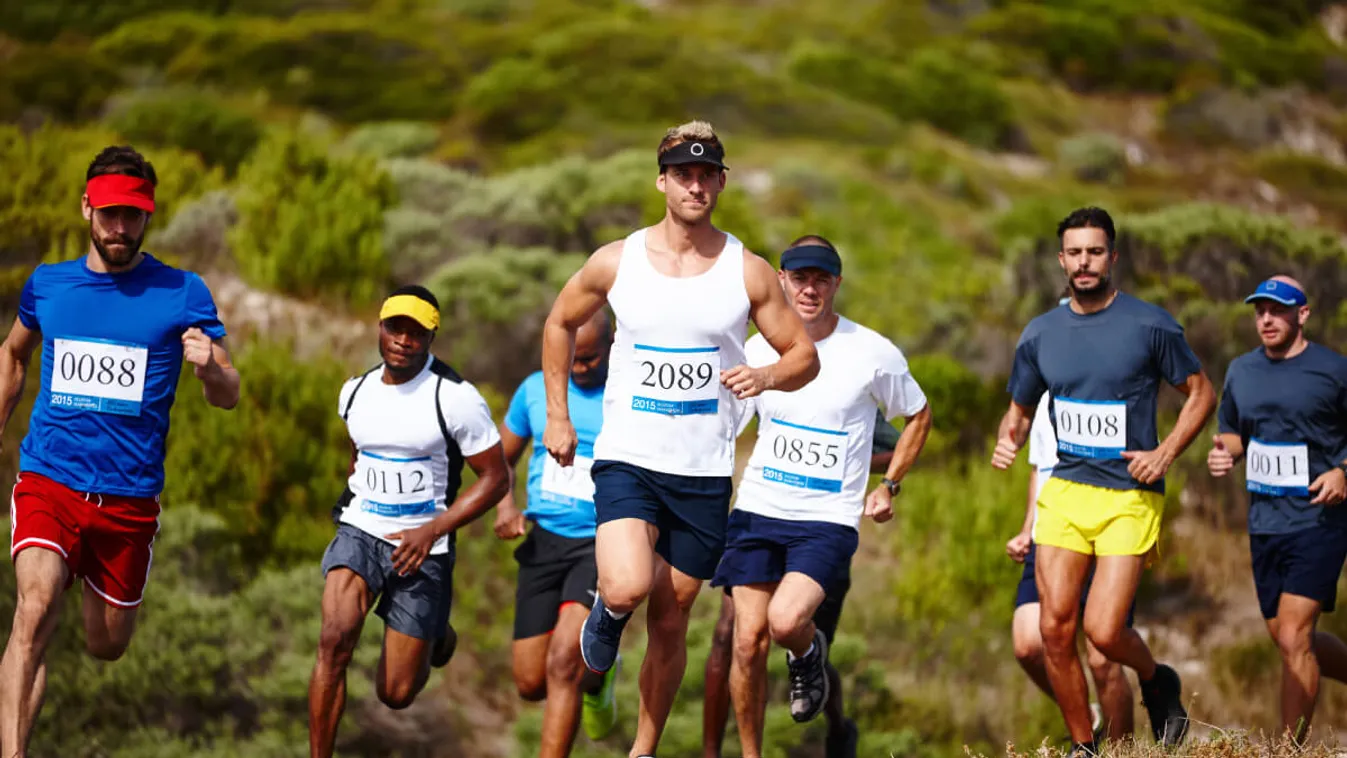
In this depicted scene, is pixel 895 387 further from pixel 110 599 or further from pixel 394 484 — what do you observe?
pixel 110 599

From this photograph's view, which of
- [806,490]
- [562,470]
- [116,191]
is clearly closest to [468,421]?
[562,470]

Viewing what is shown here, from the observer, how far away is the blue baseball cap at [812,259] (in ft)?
23.5

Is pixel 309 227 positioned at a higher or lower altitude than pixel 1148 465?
higher

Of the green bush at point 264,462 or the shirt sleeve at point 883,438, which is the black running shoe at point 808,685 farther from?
the green bush at point 264,462

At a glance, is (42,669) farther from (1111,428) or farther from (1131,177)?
(1131,177)

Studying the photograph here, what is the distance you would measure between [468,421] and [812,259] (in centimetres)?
175

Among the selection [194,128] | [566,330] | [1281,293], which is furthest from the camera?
[194,128]

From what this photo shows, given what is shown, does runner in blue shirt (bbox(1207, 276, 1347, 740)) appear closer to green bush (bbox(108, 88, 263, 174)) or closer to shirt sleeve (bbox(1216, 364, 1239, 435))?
shirt sleeve (bbox(1216, 364, 1239, 435))

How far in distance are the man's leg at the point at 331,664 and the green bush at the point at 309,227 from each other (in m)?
10.7

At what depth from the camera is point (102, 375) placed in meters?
6.34

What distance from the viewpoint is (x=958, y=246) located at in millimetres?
26922

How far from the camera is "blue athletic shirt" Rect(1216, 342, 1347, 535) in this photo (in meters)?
7.61

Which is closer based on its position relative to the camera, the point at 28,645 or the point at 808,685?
the point at 28,645

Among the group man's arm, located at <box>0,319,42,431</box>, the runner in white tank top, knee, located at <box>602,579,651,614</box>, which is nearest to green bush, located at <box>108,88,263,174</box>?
man's arm, located at <box>0,319,42,431</box>
